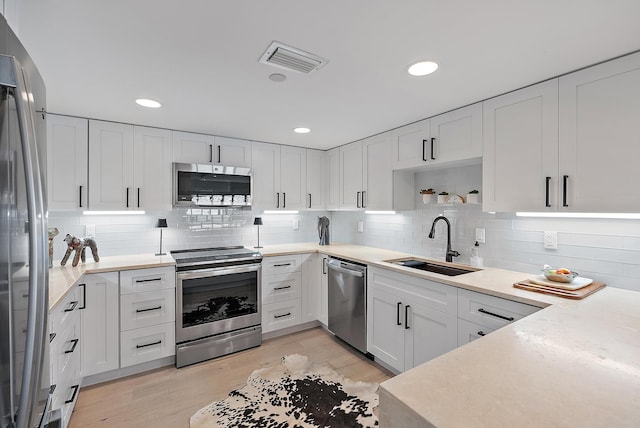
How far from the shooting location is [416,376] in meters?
0.84

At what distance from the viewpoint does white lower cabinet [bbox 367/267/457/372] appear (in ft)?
6.89

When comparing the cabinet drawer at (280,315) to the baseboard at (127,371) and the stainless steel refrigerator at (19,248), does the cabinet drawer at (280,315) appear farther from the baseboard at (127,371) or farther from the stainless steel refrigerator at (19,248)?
the stainless steel refrigerator at (19,248)

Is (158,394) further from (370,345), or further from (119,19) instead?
(119,19)

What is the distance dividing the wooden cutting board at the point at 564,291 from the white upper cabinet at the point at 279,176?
2.55 m

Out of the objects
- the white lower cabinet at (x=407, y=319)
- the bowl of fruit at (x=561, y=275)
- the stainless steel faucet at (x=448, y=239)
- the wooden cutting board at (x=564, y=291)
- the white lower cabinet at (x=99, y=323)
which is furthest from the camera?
the stainless steel faucet at (x=448, y=239)

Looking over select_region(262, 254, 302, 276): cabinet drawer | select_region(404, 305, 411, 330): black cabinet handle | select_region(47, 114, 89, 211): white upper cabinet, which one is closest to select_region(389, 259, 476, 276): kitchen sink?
select_region(404, 305, 411, 330): black cabinet handle

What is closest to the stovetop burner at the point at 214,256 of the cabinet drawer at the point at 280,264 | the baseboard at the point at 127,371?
the cabinet drawer at the point at 280,264

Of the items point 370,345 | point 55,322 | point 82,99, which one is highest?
point 82,99

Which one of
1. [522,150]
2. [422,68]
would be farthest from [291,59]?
[522,150]

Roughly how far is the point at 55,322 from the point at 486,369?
2.00 metres

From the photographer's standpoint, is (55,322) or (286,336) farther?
(286,336)

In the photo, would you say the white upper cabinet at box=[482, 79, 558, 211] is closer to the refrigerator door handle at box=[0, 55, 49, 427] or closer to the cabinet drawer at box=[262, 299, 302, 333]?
the cabinet drawer at box=[262, 299, 302, 333]

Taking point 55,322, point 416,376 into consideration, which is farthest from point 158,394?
point 416,376

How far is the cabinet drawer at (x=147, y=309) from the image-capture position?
251 centimetres
